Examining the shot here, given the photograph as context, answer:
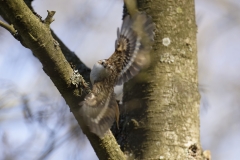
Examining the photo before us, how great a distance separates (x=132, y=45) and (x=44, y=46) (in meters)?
0.92

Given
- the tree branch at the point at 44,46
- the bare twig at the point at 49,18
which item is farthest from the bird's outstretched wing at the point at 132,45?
the bare twig at the point at 49,18

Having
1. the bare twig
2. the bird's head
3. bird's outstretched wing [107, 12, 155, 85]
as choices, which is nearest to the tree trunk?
bird's outstretched wing [107, 12, 155, 85]

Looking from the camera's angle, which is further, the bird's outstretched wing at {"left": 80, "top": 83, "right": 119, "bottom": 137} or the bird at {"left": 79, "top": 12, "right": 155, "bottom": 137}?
the bird at {"left": 79, "top": 12, "right": 155, "bottom": 137}

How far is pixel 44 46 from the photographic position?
5.36ft

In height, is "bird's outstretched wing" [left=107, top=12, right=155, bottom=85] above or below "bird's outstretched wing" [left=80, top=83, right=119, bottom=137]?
above

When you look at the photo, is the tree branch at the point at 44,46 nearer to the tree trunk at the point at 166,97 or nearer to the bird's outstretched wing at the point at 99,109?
the bird's outstretched wing at the point at 99,109

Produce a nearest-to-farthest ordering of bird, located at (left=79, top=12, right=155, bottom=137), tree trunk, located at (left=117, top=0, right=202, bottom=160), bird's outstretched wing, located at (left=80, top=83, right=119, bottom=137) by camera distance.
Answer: bird's outstretched wing, located at (left=80, top=83, right=119, bottom=137) < bird, located at (left=79, top=12, right=155, bottom=137) < tree trunk, located at (left=117, top=0, right=202, bottom=160)

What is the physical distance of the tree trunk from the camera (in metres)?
2.27

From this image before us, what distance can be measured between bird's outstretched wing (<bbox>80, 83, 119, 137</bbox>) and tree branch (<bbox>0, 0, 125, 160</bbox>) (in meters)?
0.04

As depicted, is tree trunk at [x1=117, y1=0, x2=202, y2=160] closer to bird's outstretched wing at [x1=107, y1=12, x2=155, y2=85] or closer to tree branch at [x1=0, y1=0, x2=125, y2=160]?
bird's outstretched wing at [x1=107, y1=12, x2=155, y2=85]

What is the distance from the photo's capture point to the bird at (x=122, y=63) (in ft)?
6.72

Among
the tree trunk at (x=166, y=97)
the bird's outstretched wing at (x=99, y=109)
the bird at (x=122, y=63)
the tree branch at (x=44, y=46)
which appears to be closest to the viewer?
the tree branch at (x=44, y=46)

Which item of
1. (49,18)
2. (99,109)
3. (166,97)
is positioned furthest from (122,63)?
(49,18)

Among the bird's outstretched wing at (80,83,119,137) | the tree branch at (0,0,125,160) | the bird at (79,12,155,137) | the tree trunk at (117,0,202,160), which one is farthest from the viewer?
the tree trunk at (117,0,202,160)
